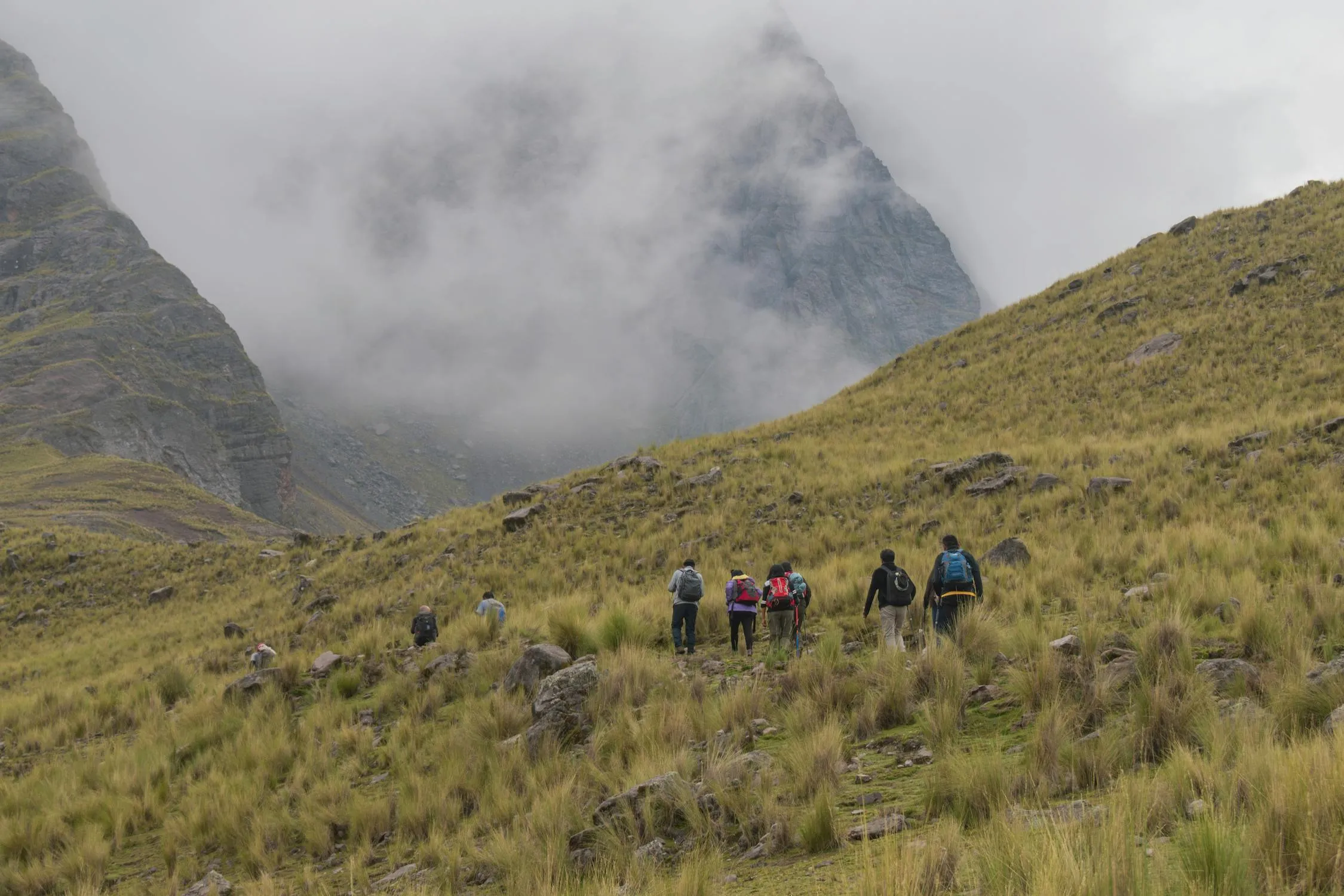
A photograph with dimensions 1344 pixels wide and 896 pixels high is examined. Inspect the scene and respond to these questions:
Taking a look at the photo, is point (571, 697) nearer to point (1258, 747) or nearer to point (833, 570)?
point (1258, 747)

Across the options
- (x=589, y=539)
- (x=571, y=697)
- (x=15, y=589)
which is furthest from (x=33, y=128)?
(x=571, y=697)

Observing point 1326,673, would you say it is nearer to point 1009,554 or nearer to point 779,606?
point 779,606

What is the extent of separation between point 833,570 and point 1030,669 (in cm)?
836

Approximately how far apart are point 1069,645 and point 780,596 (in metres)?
4.71

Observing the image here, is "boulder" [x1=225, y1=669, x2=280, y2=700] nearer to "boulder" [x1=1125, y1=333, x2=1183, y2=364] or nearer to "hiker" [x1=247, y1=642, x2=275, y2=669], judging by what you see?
"hiker" [x1=247, y1=642, x2=275, y2=669]

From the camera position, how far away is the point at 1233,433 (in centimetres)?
1978

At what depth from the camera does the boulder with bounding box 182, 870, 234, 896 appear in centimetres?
647

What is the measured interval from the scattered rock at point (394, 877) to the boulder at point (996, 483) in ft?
55.1

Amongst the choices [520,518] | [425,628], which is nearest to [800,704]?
[425,628]

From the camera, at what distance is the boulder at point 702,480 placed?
26.2 meters

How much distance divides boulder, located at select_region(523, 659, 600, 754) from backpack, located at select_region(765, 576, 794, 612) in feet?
11.1

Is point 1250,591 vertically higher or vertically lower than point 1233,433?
lower

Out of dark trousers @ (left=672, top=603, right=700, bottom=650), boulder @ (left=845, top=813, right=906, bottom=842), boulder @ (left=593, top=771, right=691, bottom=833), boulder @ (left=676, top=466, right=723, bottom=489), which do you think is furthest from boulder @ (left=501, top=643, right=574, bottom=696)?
boulder @ (left=676, top=466, right=723, bottom=489)

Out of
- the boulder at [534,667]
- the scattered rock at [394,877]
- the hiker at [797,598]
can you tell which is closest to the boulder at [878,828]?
the scattered rock at [394,877]
